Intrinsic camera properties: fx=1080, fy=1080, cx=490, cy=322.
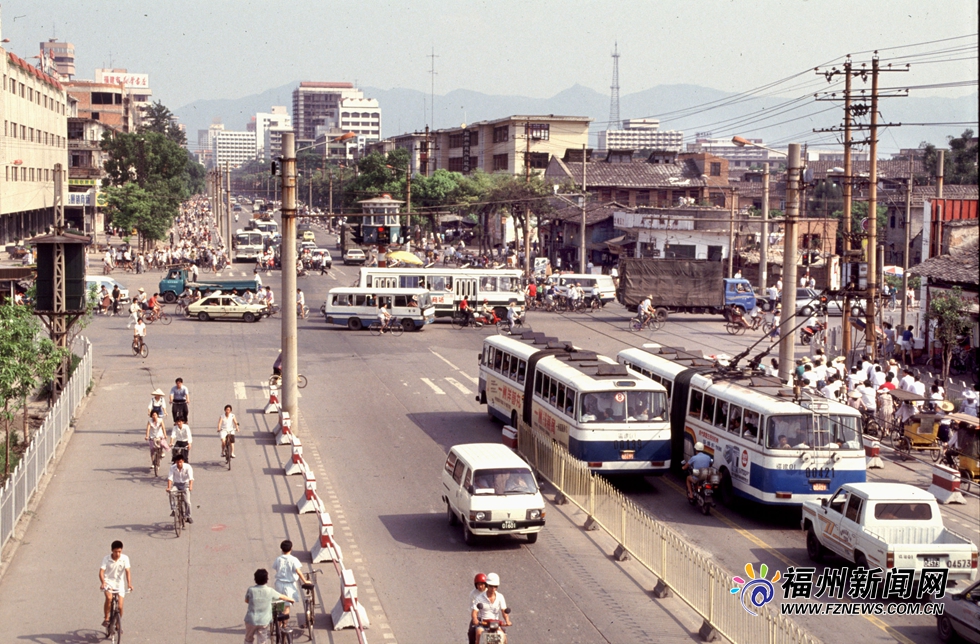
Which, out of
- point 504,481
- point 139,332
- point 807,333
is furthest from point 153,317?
point 504,481

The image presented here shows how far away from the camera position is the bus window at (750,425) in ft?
69.5

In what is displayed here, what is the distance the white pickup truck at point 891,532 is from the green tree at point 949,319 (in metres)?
19.6

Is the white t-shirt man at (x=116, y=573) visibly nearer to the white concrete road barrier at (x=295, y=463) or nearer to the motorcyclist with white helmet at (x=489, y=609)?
the motorcyclist with white helmet at (x=489, y=609)

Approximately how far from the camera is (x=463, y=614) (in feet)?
52.9

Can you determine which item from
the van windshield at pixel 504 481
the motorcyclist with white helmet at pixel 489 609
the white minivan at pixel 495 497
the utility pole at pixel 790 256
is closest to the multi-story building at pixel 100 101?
the utility pole at pixel 790 256

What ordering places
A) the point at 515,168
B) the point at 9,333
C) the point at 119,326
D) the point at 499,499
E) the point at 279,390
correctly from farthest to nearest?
the point at 515,168
the point at 119,326
the point at 279,390
the point at 9,333
the point at 499,499

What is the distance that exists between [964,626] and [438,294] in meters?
40.9

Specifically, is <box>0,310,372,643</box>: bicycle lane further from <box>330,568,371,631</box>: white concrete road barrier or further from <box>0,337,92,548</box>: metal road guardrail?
<box>0,337,92,548</box>: metal road guardrail

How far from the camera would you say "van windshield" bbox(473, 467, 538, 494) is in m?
19.3

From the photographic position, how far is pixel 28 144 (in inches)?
3408

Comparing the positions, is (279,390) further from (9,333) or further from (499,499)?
(499,499)

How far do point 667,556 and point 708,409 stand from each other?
6992 mm

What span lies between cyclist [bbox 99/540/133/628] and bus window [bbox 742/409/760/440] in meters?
12.0

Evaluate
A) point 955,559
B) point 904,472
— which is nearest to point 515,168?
point 904,472
